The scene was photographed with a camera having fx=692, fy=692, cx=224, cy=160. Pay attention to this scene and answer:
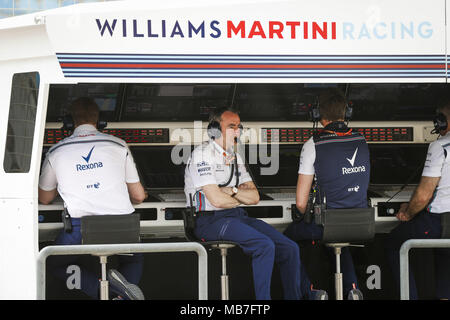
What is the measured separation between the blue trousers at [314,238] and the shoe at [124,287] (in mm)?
994

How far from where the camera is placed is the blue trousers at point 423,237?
404 centimetres

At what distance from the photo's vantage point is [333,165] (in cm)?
394

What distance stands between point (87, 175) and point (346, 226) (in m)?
1.48

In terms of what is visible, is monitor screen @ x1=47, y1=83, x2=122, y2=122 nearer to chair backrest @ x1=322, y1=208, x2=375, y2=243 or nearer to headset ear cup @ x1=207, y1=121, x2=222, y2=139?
headset ear cup @ x1=207, y1=121, x2=222, y2=139

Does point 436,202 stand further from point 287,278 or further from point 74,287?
point 74,287

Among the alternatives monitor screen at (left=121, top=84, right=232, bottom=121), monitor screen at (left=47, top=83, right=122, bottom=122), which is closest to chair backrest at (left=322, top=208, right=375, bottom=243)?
monitor screen at (left=121, top=84, right=232, bottom=121)

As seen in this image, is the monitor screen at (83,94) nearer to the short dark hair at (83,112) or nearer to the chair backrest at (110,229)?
the short dark hair at (83,112)

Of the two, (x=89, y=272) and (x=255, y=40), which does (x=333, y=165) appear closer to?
(x=255, y=40)

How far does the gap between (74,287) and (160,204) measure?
862mm

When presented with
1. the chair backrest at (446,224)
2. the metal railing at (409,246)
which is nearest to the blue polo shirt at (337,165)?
the chair backrest at (446,224)

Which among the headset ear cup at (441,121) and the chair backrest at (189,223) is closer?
the chair backrest at (189,223)

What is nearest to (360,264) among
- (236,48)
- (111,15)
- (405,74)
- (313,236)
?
(313,236)

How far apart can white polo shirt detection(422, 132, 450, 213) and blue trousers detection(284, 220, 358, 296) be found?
64cm

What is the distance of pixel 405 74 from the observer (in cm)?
337
